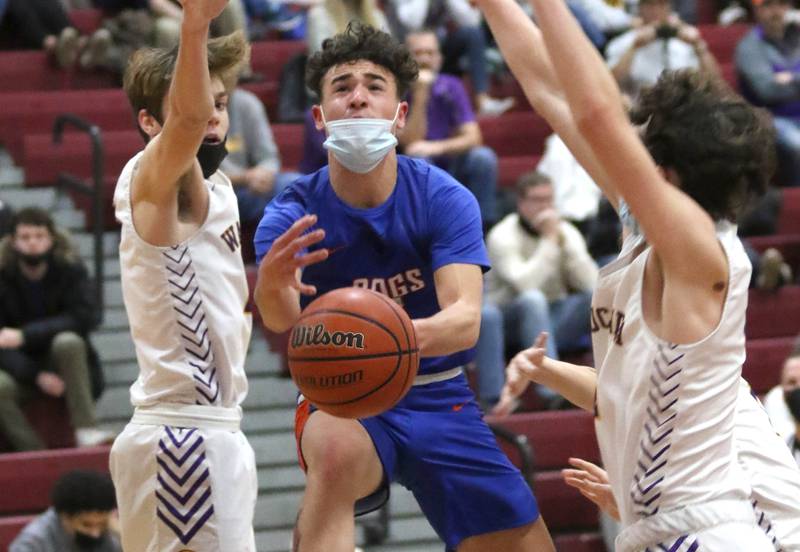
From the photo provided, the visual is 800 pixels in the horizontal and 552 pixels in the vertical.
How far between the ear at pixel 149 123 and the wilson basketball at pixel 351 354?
83 centimetres

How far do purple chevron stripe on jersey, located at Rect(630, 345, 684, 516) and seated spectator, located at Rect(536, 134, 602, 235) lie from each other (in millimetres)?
5363

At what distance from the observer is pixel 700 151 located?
3422mm

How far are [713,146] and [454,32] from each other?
6.80 metres

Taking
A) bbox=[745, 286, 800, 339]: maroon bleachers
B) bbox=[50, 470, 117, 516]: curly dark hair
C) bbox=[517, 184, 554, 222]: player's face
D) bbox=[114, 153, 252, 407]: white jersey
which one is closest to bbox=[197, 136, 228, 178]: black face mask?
bbox=[114, 153, 252, 407]: white jersey

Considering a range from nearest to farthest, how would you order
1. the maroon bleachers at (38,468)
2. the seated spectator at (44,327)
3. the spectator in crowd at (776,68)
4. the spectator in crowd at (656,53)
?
the maroon bleachers at (38,468) < the seated spectator at (44,327) < the spectator in crowd at (656,53) < the spectator in crowd at (776,68)

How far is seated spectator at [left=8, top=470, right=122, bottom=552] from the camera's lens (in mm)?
6508

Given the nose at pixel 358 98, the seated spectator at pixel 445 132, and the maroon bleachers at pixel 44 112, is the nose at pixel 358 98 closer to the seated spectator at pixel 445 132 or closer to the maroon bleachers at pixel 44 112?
the seated spectator at pixel 445 132

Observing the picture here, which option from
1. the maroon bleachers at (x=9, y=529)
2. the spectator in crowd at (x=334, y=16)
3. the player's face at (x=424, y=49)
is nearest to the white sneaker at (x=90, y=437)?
the maroon bleachers at (x=9, y=529)

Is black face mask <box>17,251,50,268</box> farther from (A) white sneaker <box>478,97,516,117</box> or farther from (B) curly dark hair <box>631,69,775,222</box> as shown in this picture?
(B) curly dark hair <box>631,69,775,222</box>

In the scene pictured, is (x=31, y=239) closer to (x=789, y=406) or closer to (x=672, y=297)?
(x=789, y=406)

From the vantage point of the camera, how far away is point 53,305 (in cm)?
762

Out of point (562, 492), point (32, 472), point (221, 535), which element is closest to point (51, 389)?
point (32, 472)

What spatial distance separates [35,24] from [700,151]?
7013mm

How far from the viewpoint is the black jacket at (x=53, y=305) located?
24.8ft
